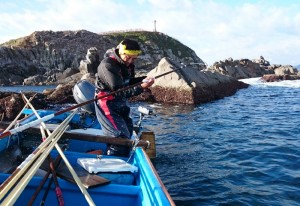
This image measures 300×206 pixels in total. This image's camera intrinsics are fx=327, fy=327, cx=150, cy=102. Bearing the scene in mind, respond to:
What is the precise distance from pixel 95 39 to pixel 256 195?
292 ft

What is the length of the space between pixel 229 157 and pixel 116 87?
498 centimetres

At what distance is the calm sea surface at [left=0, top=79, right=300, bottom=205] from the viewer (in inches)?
294

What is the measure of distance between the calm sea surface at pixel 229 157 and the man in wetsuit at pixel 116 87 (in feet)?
6.38

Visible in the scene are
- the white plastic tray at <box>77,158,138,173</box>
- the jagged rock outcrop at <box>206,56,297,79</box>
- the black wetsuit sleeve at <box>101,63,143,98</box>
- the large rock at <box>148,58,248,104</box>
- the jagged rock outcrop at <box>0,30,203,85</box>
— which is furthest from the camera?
the jagged rock outcrop at <box>0,30,203,85</box>

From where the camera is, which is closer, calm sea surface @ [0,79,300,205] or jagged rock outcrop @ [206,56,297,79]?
calm sea surface @ [0,79,300,205]

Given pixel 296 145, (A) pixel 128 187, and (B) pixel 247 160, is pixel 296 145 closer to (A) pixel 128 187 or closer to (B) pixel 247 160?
(B) pixel 247 160

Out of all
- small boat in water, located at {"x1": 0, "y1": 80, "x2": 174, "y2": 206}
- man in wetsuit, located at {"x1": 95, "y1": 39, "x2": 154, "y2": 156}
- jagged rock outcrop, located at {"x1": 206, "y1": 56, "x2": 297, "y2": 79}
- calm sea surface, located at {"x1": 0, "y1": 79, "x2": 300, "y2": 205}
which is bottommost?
calm sea surface, located at {"x1": 0, "y1": 79, "x2": 300, "y2": 205}

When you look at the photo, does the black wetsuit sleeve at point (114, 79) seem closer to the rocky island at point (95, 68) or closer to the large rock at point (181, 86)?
the rocky island at point (95, 68)

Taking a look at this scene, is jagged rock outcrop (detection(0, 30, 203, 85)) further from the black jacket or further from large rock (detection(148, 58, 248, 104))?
the black jacket

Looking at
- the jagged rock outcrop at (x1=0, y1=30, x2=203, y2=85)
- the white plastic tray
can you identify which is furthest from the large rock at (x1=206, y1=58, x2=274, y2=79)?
the white plastic tray

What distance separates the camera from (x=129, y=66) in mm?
7277

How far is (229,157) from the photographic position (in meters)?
10.1

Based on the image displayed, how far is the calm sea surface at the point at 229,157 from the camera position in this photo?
24.5 feet

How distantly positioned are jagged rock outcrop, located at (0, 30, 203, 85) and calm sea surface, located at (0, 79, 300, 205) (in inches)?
1362
